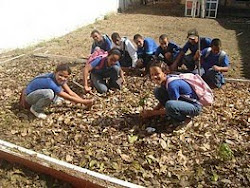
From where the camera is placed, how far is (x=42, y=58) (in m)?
6.89

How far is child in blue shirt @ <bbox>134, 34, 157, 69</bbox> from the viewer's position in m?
5.85

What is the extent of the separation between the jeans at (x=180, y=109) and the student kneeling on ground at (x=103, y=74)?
Result: 152cm

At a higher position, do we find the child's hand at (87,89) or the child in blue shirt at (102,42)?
the child in blue shirt at (102,42)

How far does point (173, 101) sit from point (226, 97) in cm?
170

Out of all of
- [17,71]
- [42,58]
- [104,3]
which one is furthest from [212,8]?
[17,71]

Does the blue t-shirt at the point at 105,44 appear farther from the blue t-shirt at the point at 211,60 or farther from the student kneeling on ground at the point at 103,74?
the blue t-shirt at the point at 211,60

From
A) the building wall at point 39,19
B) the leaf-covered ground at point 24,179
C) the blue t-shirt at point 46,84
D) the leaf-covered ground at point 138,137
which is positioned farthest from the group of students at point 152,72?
the building wall at point 39,19

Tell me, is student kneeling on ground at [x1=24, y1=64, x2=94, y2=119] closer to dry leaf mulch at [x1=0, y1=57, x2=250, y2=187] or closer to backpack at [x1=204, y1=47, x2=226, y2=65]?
dry leaf mulch at [x1=0, y1=57, x2=250, y2=187]

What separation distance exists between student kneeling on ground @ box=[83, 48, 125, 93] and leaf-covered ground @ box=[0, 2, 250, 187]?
20 cm

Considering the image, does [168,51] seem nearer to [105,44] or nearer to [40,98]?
[105,44]

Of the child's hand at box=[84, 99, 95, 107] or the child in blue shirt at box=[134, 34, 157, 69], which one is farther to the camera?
the child in blue shirt at box=[134, 34, 157, 69]

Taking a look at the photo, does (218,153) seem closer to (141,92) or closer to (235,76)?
(141,92)

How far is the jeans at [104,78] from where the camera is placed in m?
5.09

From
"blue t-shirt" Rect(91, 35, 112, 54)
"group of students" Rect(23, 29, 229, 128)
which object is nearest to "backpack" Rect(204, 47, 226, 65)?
"group of students" Rect(23, 29, 229, 128)
